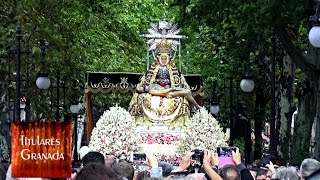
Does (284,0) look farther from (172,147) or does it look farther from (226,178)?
(226,178)

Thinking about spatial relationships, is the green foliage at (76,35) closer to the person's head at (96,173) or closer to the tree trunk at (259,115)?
the tree trunk at (259,115)

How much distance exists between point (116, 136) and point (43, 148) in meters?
14.0

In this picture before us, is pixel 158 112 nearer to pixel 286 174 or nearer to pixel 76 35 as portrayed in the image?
pixel 76 35

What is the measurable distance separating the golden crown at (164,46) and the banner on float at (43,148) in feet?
76.4

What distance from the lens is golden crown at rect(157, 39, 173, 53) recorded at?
35.2 metres

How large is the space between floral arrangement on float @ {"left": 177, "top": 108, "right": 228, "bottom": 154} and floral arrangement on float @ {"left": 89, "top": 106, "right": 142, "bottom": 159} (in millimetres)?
1236

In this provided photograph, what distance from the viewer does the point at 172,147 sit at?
2955cm

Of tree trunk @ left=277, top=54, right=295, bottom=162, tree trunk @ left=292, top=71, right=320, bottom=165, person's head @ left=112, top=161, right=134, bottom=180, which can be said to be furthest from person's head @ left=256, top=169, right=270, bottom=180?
tree trunk @ left=277, top=54, right=295, bottom=162

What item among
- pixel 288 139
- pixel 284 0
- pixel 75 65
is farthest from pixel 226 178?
pixel 75 65

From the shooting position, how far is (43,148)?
470 inches

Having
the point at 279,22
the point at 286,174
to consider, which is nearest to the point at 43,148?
the point at 286,174

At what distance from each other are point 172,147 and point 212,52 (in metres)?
13.7

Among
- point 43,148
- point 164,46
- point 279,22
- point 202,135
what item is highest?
point 279,22

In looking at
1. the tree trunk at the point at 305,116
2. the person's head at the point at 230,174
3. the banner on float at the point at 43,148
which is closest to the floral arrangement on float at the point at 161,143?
the tree trunk at the point at 305,116
